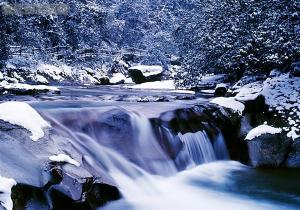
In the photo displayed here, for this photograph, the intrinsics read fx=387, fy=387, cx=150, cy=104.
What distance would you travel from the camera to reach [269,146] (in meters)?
8.96

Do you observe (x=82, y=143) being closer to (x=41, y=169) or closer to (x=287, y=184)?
(x=41, y=169)

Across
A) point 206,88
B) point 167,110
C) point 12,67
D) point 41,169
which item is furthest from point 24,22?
point 41,169

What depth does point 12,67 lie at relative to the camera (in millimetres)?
25375

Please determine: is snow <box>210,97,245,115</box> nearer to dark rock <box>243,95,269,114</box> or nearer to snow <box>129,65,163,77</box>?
dark rock <box>243,95,269,114</box>

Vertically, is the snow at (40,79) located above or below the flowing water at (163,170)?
above

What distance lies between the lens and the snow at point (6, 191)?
3.99 metres

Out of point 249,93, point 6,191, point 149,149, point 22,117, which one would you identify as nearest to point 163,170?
point 149,149

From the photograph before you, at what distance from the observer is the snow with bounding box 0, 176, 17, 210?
3994 mm

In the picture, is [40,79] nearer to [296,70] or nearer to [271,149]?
[296,70]

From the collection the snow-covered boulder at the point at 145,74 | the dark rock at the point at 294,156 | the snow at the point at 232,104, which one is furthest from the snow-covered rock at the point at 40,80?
the dark rock at the point at 294,156

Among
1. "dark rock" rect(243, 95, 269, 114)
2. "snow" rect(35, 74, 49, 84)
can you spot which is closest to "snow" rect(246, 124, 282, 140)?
"dark rock" rect(243, 95, 269, 114)

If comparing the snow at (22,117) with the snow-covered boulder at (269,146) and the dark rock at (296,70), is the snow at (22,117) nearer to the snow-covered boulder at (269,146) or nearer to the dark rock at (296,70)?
the snow-covered boulder at (269,146)

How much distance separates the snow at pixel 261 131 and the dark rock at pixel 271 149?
0.23 feet

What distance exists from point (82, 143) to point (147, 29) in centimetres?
4993
